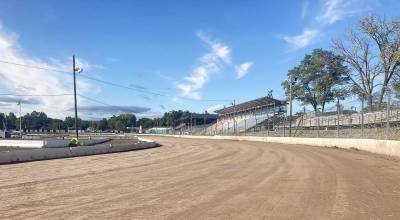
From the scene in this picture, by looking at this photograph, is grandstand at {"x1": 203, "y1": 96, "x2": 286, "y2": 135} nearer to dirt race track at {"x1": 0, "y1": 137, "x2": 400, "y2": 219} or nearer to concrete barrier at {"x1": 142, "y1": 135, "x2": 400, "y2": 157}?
concrete barrier at {"x1": 142, "y1": 135, "x2": 400, "y2": 157}

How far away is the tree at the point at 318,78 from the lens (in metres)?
71.3

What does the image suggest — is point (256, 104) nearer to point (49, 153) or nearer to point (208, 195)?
point (49, 153)

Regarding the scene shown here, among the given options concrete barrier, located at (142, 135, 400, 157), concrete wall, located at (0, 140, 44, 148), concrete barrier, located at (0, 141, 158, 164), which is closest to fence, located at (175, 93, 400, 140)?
concrete barrier, located at (142, 135, 400, 157)

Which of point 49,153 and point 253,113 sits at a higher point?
point 253,113

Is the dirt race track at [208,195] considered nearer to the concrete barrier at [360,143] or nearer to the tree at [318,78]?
the concrete barrier at [360,143]

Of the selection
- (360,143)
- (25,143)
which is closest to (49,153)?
(25,143)

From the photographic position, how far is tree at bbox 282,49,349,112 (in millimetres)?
71312

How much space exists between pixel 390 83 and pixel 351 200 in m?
52.4

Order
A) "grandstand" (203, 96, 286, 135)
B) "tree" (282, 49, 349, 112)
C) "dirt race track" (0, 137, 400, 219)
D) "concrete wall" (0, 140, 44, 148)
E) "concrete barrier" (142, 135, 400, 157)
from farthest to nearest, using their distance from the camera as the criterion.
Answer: "grandstand" (203, 96, 286, 135) → "tree" (282, 49, 349, 112) → "concrete wall" (0, 140, 44, 148) → "concrete barrier" (142, 135, 400, 157) → "dirt race track" (0, 137, 400, 219)

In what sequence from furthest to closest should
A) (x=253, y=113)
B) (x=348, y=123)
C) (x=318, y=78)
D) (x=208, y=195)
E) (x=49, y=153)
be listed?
1. (x=253, y=113)
2. (x=318, y=78)
3. (x=348, y=123)
4. (x=49, y=153)
5. (x=208, y=195)

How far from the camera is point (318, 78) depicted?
78438 millimetres

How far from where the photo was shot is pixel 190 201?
10.4m

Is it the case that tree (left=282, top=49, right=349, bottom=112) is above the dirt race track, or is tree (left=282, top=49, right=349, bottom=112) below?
above

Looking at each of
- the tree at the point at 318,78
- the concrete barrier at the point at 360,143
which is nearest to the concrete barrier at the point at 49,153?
the concrete barrier at the point at 360,143
